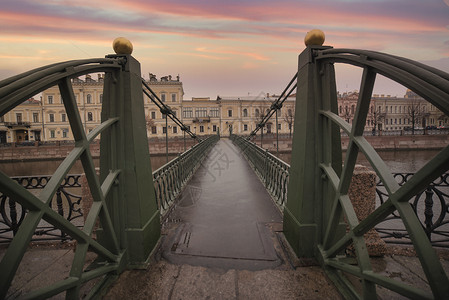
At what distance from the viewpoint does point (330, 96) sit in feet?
7.20

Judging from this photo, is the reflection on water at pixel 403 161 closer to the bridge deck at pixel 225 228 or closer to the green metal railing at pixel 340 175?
the bridge deck at pixel 225 228

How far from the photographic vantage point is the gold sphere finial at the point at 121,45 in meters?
2.21

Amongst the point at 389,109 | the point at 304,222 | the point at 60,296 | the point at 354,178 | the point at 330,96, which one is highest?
the point at 389,109

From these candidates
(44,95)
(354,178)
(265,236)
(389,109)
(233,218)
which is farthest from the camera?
(389,109)

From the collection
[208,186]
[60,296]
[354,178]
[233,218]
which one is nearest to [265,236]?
[233,218]

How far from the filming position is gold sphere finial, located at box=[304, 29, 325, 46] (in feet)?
7.25

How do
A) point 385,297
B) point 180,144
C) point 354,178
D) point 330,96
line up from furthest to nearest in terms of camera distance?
point 180,144
point 354,178
point 330,96
point 385,297

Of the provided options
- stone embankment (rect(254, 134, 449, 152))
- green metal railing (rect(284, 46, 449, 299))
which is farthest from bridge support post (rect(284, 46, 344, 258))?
stone embankment (rect(254, 134, 449, 152))

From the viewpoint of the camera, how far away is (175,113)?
48219mm

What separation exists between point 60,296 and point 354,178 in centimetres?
299

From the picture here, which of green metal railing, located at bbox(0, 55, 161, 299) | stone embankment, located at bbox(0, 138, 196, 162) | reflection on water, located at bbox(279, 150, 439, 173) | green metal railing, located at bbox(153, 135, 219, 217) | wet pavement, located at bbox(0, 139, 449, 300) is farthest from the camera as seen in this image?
stone embankment, located at bbox(0, 138, 196, 162)

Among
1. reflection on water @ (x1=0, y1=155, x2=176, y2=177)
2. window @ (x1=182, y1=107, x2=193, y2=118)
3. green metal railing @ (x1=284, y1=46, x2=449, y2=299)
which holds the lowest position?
reflection on water @ (x1=0, y1=155, x2=176, y2=177)

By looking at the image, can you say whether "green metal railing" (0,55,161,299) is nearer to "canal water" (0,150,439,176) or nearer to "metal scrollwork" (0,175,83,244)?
"metal scrollwork" (0,175,83,244)

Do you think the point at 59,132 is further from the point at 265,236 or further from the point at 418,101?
the point at 418,101
